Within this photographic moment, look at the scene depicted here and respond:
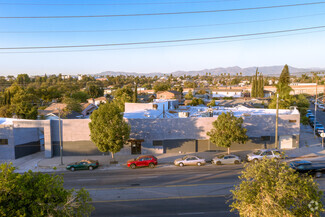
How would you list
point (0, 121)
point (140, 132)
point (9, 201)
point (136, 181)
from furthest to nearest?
point (0, 121) → point (140, 132) → point (136, 181) → point (9, 201)

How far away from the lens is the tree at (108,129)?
24406 mm

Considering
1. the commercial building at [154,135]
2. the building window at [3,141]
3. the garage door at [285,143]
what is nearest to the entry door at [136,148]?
the commercial building at [154,135]

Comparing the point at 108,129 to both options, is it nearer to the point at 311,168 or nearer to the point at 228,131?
the point at 228,131

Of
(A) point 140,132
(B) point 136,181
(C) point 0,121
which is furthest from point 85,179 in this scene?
(C) point 0,121

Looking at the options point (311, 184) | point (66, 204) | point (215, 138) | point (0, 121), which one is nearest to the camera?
point (66, 204)

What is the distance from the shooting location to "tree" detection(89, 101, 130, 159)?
2441cm

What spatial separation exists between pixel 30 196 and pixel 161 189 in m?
11.2

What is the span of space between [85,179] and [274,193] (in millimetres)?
16841

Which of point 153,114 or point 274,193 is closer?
point 274,193

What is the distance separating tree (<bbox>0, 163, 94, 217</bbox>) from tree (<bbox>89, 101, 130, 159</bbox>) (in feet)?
50.5

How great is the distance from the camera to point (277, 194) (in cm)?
875

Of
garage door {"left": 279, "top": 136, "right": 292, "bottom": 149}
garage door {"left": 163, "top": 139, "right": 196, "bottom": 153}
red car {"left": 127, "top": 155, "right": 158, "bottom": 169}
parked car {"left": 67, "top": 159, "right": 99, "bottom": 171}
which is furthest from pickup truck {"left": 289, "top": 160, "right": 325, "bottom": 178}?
parked car {"left": 67, "top": 159, "right": 99, "bottom": 171}

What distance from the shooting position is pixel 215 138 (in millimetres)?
26625

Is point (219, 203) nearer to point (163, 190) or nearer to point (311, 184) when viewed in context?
point (163, 190)
